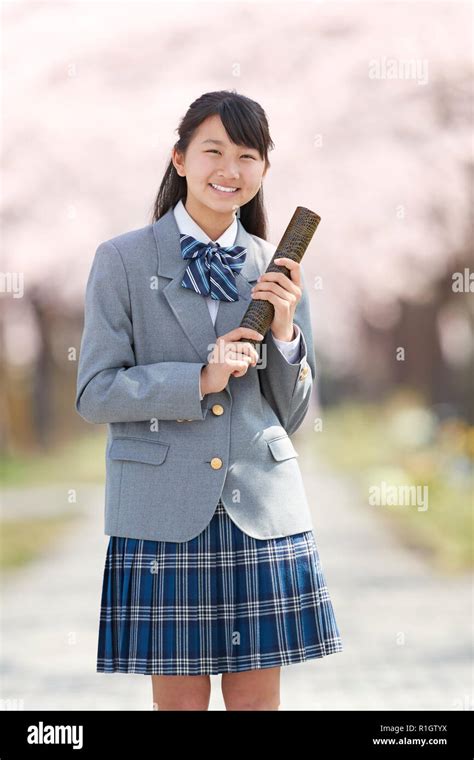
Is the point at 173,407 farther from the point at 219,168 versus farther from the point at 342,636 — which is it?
the point at 342,636

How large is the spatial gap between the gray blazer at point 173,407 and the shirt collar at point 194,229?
0.21 ft

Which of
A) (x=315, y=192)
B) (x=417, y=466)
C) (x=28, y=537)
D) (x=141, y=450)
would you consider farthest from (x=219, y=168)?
(x=315, y=192)

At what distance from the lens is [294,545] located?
2.65 metres

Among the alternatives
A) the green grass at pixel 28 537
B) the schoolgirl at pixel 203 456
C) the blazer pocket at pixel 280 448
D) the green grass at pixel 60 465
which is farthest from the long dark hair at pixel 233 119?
the green grass at pixel 60 465

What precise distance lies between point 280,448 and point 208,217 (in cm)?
56

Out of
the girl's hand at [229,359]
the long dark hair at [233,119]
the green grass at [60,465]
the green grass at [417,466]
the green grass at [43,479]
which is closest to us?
the girl's hand at [229,359]

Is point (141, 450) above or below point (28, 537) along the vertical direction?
above

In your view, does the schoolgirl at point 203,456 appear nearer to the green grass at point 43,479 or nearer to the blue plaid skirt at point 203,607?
the blue plaid skirt at point 203,607

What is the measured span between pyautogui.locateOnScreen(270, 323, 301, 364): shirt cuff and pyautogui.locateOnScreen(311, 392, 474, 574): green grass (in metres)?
5.76

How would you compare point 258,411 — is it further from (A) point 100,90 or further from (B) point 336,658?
(A) point 100,90

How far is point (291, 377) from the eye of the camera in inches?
103

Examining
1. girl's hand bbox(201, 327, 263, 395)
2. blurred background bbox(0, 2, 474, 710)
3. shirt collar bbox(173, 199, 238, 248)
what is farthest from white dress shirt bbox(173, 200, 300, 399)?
blurred background bbox(0, 2, 474, 710)

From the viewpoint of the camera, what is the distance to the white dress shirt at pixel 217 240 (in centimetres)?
263


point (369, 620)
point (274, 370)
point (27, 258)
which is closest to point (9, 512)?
point (27, 258)
